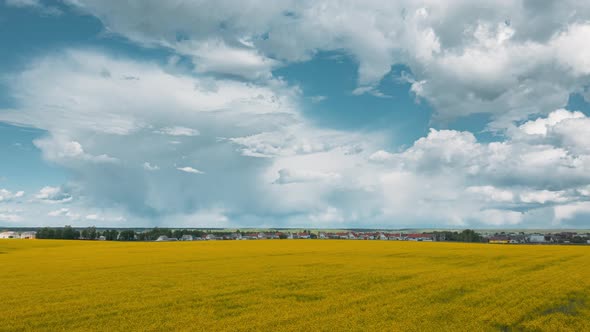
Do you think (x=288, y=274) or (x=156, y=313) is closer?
(x=156, y=313)

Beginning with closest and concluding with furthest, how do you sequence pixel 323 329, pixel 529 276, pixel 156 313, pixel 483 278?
pixel 323 329, pixel 156 313, pixel 483 278, pixel 529 276

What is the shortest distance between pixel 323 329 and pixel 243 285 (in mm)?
10382

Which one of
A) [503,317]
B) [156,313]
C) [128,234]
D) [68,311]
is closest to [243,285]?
[156,313]

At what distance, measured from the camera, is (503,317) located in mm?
15914

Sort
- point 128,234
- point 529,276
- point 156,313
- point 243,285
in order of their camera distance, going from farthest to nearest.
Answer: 1. point 128,234
2. point 529,276
3. point 243,285
4. point 156,313

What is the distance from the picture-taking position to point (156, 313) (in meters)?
16.4

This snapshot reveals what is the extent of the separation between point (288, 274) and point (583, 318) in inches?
673

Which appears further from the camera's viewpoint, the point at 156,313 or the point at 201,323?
the point at 156,313

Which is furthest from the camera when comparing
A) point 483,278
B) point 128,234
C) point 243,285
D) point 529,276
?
point 128,234

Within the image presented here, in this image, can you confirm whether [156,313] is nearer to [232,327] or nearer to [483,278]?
[232,327]

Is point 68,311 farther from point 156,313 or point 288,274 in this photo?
point 288,274

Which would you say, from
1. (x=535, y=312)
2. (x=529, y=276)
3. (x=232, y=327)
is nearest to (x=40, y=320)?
(x=232, y=327)

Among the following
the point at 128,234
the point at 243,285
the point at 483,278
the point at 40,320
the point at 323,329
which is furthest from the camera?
the point at 128,234

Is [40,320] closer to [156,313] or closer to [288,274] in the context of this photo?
[156,313]
